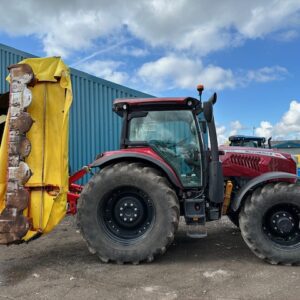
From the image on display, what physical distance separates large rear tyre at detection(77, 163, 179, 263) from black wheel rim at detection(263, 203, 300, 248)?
1222mm

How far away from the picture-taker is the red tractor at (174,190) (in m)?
A: 5.04

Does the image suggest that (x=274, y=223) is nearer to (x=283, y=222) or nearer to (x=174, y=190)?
(x=283, y=222)

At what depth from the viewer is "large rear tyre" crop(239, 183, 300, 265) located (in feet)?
16.2

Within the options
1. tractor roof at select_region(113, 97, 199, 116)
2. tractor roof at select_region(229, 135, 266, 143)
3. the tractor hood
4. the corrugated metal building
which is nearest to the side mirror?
tractor roof at select_region(113, 97, 199, 116)

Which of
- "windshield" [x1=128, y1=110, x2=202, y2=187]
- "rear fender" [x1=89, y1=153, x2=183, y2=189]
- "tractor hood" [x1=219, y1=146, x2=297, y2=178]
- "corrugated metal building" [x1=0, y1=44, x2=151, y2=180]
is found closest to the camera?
"rear fender" [x1=89, y1=153, x2=183, y2=189]

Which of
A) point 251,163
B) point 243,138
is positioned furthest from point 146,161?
point 243,138

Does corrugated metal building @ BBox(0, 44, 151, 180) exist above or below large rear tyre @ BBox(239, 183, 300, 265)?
above

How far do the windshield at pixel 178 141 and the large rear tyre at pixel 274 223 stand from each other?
0.83 metres

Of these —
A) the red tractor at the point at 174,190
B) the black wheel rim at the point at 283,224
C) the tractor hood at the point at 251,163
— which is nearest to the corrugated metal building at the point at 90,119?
the red tractor at the point at 174,190

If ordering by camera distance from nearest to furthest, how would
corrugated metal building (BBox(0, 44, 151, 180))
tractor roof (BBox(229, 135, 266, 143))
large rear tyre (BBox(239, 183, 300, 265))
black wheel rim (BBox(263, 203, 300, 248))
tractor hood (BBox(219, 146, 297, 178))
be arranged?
large rear tyre (BBox(239, 183, 300, 265)) → black wheel rim (BBox(263, 203, 300, 248)) → tractor hood (BBox(219, 146, 297, 178)) → corrugated metal building (BBox(0, 44, 151, 180)) → tractor roof (BBox(229, 135, 266, 143))

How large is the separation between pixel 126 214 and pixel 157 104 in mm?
1600

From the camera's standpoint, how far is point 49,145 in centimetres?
526

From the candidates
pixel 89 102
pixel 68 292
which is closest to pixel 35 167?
pixel 68 292

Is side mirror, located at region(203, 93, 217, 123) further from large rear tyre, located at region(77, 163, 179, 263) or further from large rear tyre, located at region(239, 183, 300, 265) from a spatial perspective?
large rear tyre, located at region(239, 183, 300, 265)
